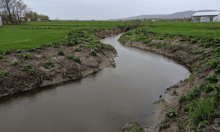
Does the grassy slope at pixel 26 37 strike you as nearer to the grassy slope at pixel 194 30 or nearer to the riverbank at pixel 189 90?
the riverbank at pixel 189 90

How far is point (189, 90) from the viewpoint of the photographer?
10.9 meters

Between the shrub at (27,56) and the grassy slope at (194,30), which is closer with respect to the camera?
the shrub at (27,56)

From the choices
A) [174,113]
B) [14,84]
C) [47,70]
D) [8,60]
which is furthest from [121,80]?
[8,60]

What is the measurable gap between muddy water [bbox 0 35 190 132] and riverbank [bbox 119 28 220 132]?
1206 millimetres

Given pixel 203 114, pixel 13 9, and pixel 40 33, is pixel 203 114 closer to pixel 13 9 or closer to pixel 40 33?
pixel 40 33

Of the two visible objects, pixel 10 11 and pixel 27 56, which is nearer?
pixel 27 56

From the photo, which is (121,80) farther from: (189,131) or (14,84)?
(14,84)

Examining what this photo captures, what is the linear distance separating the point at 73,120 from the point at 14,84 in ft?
24.1

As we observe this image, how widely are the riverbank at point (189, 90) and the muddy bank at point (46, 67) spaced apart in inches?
388

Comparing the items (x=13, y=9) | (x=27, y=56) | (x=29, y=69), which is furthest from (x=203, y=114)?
(x=13, y=9)

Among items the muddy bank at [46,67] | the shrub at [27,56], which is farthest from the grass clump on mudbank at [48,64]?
the shrub at [27,56]

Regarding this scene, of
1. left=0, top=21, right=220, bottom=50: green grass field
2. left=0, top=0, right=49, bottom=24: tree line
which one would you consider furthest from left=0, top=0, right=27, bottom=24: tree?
left=0, top=21, right=220, bottom=50: green grass field

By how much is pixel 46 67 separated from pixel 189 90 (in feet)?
46.1

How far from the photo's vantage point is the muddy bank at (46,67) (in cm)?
1218
